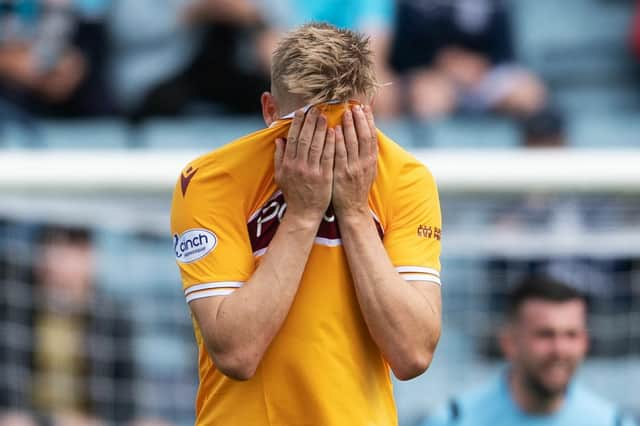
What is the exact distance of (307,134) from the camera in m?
2.29

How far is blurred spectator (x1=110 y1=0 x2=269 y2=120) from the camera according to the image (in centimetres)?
666

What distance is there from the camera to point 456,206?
15.6ft

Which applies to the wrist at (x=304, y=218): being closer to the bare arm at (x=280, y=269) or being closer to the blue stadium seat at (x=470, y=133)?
the bare arm at (x=280, y=269)

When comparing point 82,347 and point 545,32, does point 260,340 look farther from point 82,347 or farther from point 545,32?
point 545,32

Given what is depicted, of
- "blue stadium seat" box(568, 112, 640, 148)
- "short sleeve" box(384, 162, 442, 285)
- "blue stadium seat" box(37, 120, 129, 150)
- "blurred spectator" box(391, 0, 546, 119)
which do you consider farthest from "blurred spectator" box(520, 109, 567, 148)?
"short sleeve" box(384, 162, 442, 285)

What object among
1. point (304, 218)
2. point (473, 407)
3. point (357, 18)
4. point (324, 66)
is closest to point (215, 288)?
point (304, 218)

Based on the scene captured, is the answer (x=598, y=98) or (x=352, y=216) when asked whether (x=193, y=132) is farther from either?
(x=352, y=216)

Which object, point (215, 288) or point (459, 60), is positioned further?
point (459, 60)

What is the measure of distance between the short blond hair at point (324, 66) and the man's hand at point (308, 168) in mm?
55

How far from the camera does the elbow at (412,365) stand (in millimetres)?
2307

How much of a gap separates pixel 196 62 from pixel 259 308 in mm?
4619

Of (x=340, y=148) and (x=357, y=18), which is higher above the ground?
(x=340, y=148)

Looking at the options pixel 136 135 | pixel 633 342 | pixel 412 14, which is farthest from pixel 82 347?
pixel 412 14

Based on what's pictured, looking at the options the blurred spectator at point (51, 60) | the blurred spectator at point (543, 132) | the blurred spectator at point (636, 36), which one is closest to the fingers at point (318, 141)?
the blurred spectator at point (543, 132)
